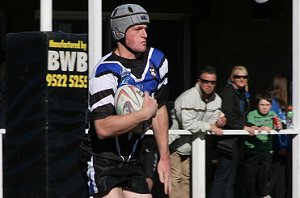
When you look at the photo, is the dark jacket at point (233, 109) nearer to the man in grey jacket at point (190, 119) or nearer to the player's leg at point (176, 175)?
the man in grey jacket at point (190, 119)

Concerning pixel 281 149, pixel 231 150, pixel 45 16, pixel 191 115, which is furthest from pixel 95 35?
pixel 281 149

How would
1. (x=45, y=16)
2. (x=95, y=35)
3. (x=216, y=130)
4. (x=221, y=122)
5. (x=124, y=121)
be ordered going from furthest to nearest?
1. (x=221, y=122)
2. (x=216, y=130)
3. (x=95, y=35)
4. (x=45, y=16)
5. (x=124, y=121)

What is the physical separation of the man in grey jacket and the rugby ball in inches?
112

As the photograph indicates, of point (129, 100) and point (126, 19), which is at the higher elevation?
point (126, 19)

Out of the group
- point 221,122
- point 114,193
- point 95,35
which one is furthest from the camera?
point 221,122

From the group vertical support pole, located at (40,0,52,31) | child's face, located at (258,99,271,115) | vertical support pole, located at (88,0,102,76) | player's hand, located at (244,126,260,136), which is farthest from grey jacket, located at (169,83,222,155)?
vertical support pole, located at (40,0,52,31)

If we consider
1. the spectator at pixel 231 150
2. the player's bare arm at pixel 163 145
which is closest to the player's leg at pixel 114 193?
the player's bare arm at pixel 163 145

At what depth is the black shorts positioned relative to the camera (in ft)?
20.5

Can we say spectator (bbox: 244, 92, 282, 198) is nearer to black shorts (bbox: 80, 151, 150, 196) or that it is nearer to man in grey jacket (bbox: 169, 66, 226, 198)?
man in grey jacket (bbox: 169, 66, 226, 198)

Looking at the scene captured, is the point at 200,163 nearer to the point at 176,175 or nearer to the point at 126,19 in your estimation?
the point at 176,175

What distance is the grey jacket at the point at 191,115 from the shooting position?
900 centimetres

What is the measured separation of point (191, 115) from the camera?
29.6ft

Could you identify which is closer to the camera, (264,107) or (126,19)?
(126,19)

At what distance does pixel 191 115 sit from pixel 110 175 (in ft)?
9.35
